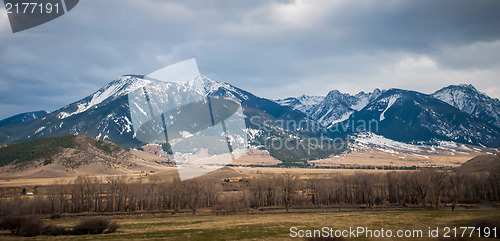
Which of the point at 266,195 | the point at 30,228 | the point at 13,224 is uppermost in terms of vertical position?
the point at 13,224

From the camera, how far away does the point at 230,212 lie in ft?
309

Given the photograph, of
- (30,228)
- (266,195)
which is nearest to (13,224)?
(30,228)

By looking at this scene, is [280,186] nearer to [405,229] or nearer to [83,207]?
[83,207]

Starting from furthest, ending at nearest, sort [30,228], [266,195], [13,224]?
[266,195] → [13,224] → [30,228]

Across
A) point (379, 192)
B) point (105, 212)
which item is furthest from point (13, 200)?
point (379, 192)

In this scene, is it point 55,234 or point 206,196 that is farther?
point 206,196

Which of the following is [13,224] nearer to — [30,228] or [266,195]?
[30,228]

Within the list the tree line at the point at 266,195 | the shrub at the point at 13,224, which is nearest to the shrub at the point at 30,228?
the shrub at the point at 13,224

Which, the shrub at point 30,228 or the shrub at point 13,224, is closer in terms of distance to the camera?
the shrub at point 30,228

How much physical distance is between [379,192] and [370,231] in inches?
3199

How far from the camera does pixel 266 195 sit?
11700 cm

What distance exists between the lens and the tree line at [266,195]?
329 feet

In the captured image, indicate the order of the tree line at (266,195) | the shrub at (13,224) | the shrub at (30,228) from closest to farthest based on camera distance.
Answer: the shrub at (30,228)
the shrub at (13,224)
the tree line at (266,195)

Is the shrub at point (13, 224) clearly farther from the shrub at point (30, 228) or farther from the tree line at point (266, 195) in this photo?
the tree line at point (266, 195)
